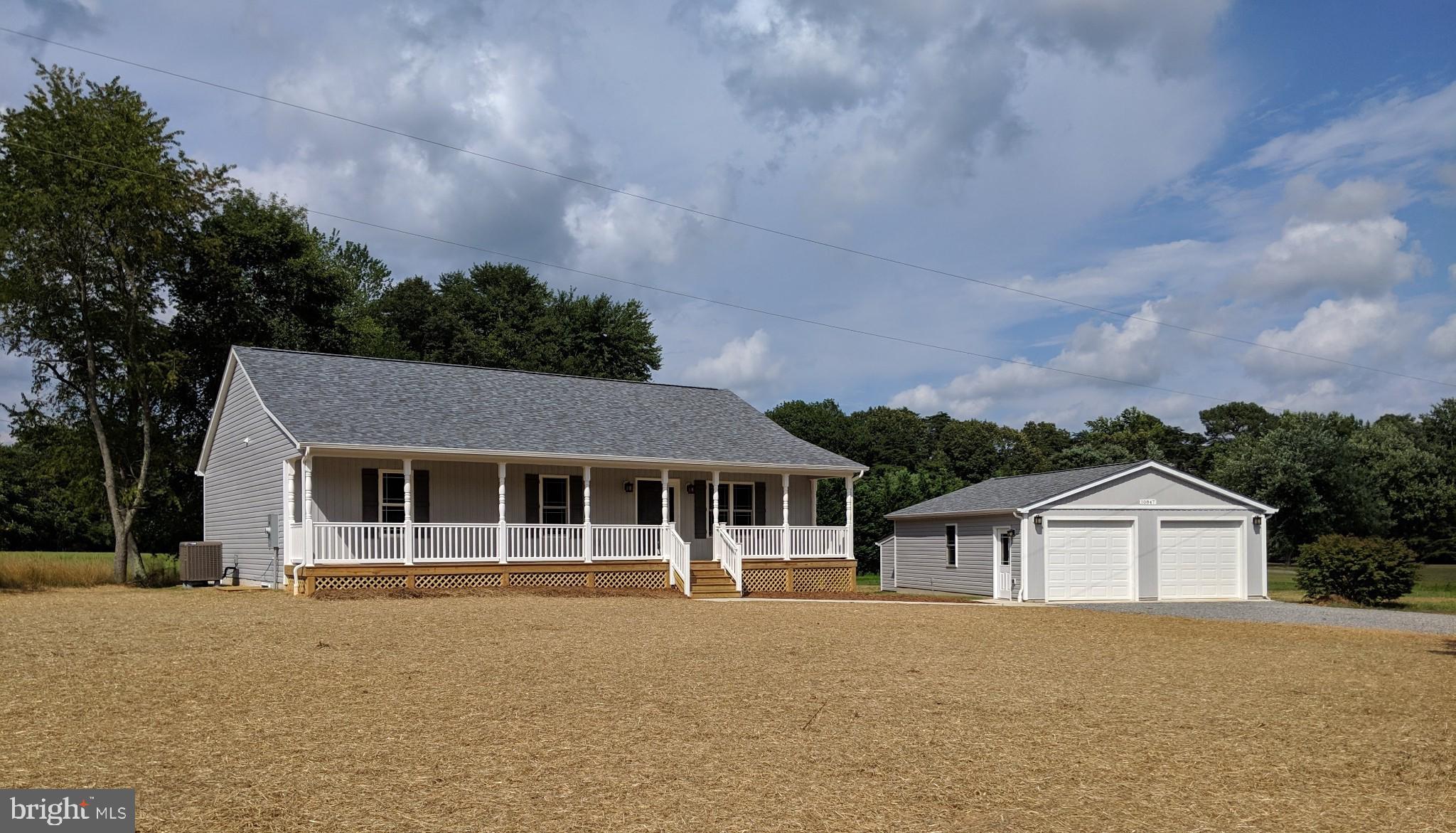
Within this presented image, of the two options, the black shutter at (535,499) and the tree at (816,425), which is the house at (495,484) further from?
the tree at (816,425)

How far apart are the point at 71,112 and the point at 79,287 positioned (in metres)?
4.38

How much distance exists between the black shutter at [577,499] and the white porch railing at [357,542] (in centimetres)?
499

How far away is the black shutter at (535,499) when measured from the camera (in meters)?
26.8

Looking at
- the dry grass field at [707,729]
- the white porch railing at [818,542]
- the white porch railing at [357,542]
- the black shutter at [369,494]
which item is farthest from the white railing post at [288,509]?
the white porch railing at [818,542]

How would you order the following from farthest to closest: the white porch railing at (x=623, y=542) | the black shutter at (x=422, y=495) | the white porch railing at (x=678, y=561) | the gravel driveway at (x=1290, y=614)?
1. the white porch railing at (x=623, y=542)
2. the black shutter at (x=422, y=495)
3. the white porch railing at (x=678, y=561)
4. the gravel driveway at (x=1290, y=614)

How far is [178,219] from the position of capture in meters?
31.0

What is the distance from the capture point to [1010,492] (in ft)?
106

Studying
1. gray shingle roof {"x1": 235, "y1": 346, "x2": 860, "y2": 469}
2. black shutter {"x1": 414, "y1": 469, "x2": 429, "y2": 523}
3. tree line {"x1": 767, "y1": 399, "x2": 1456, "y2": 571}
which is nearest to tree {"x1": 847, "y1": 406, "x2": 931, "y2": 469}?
tree line {"x1": 767, "y1": 399, "x2": 1456, "y2": 571}

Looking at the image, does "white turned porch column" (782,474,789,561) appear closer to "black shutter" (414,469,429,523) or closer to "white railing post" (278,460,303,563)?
"black shutter" (414,469,429,523)

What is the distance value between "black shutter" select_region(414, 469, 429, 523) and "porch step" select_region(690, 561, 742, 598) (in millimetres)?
6245

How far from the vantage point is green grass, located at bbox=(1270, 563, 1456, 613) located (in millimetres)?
28797

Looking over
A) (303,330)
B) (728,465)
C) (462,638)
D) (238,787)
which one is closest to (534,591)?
(728,465)

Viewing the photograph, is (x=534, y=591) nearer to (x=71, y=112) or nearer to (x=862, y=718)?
(x=862, y=718)

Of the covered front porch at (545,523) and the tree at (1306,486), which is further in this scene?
the tree at (1306,486)
